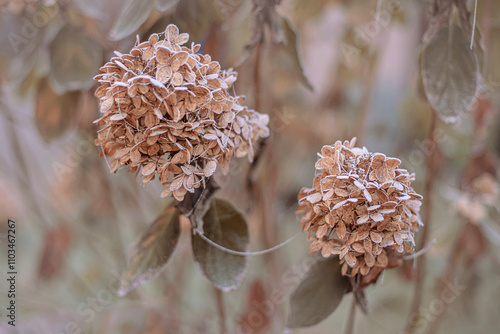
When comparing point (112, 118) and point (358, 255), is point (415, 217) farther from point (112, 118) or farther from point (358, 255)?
point (112, 118)

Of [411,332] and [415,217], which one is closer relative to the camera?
[415,217]

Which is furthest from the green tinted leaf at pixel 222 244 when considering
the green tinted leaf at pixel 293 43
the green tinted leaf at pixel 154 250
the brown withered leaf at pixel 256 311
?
the brown withered leaf at pixel 256 311

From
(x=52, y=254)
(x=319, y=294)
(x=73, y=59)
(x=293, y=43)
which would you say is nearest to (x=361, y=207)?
(x=319, y=294)

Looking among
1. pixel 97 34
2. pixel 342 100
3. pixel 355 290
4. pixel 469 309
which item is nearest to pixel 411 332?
pixel 469 309

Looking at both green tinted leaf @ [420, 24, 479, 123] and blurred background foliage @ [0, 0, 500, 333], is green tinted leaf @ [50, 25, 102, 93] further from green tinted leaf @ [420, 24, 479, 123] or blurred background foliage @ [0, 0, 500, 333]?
green tinted leaf @ [420, 24, 479, 123]

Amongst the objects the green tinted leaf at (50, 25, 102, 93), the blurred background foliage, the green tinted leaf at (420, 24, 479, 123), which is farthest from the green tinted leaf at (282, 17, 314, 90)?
the green tinted leaf at (50, 25, 102, 93)

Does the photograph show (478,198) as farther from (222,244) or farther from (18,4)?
(18,4)

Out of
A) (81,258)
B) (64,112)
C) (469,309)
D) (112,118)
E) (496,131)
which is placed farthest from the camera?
(81,258)
